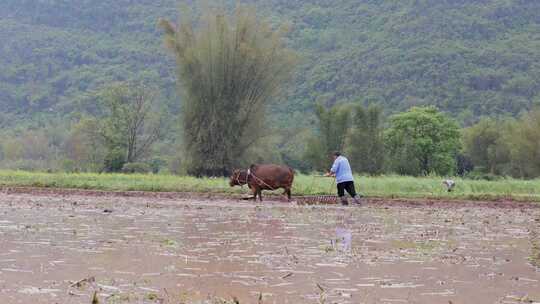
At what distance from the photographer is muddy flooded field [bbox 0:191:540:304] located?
7.29 m

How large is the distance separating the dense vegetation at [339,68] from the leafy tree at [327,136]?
871 mm

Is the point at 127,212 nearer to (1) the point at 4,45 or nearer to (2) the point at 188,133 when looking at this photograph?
(2) the point at 188,133

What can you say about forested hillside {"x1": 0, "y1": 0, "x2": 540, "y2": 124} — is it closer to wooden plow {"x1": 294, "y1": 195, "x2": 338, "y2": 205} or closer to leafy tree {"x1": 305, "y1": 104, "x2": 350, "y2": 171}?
leafy tree {"x1": 305, "y1": 104, "x2": 350, "y2": 171}

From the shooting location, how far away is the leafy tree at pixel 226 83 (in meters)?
36.1

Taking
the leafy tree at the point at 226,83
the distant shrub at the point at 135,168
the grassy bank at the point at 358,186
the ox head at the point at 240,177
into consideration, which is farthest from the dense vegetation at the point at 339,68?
the ox head at the point at 240,177

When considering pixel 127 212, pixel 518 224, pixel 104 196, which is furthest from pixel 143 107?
pixel 518 224

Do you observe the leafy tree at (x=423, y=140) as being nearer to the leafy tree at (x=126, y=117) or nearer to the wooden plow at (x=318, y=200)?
the leafy tree at (x=126, y=117)

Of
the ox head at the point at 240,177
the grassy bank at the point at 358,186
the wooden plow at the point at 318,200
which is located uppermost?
the ox head at the point at 240,177

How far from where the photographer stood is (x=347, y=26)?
261 ft

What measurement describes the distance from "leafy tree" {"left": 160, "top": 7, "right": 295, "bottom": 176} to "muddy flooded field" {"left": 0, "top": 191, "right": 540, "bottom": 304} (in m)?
19.2

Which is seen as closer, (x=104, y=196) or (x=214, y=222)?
(x=214, y=222)

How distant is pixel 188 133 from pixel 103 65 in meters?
46.0

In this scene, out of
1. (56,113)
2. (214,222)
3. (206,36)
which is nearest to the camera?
(214,222)

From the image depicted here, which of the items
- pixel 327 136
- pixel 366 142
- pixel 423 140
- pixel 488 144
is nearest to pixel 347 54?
pixel 423 140
